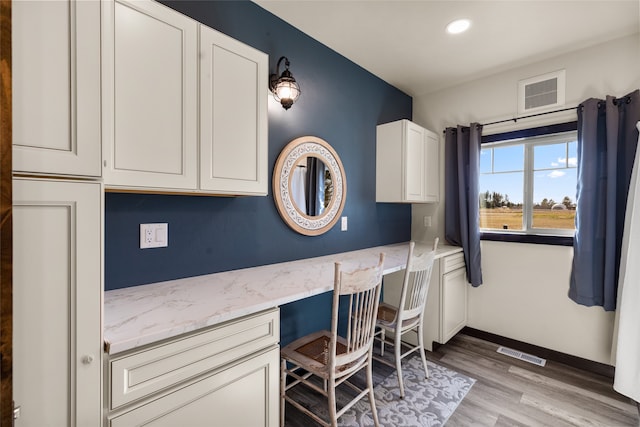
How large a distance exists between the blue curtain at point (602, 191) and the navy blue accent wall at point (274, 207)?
5.02 feet

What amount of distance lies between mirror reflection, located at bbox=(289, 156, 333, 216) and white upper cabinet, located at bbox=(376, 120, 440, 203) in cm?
69

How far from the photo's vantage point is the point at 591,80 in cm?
232

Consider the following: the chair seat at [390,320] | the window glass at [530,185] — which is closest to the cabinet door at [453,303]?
the chair seat at [390,320]

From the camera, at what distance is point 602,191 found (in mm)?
2195

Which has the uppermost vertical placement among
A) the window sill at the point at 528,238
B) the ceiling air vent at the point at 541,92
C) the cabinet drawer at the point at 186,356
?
the ceiling air vent at the point at 541,92

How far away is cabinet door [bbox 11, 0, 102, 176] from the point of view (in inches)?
28.5

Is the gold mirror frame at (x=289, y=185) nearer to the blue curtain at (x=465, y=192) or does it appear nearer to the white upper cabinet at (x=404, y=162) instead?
the white upper cabinet at (x=404, y=162)

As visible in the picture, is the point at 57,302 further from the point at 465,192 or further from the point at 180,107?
the point at 465,192

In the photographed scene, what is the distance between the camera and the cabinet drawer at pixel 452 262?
102 inches

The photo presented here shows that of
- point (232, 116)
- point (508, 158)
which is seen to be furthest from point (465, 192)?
point (232, 116)

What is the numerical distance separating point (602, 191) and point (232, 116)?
2.67 metres

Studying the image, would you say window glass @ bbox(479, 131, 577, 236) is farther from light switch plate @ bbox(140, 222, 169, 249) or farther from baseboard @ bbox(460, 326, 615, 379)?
light switch plate @ bbox(140, 222, 169, 249)

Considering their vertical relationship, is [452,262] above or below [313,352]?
above

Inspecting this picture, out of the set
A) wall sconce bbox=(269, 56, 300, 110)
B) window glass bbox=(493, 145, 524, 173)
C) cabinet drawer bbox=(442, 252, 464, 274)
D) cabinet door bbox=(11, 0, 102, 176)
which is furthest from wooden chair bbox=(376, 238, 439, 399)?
cabinet door bbox=(11, 0, 102, 176)
